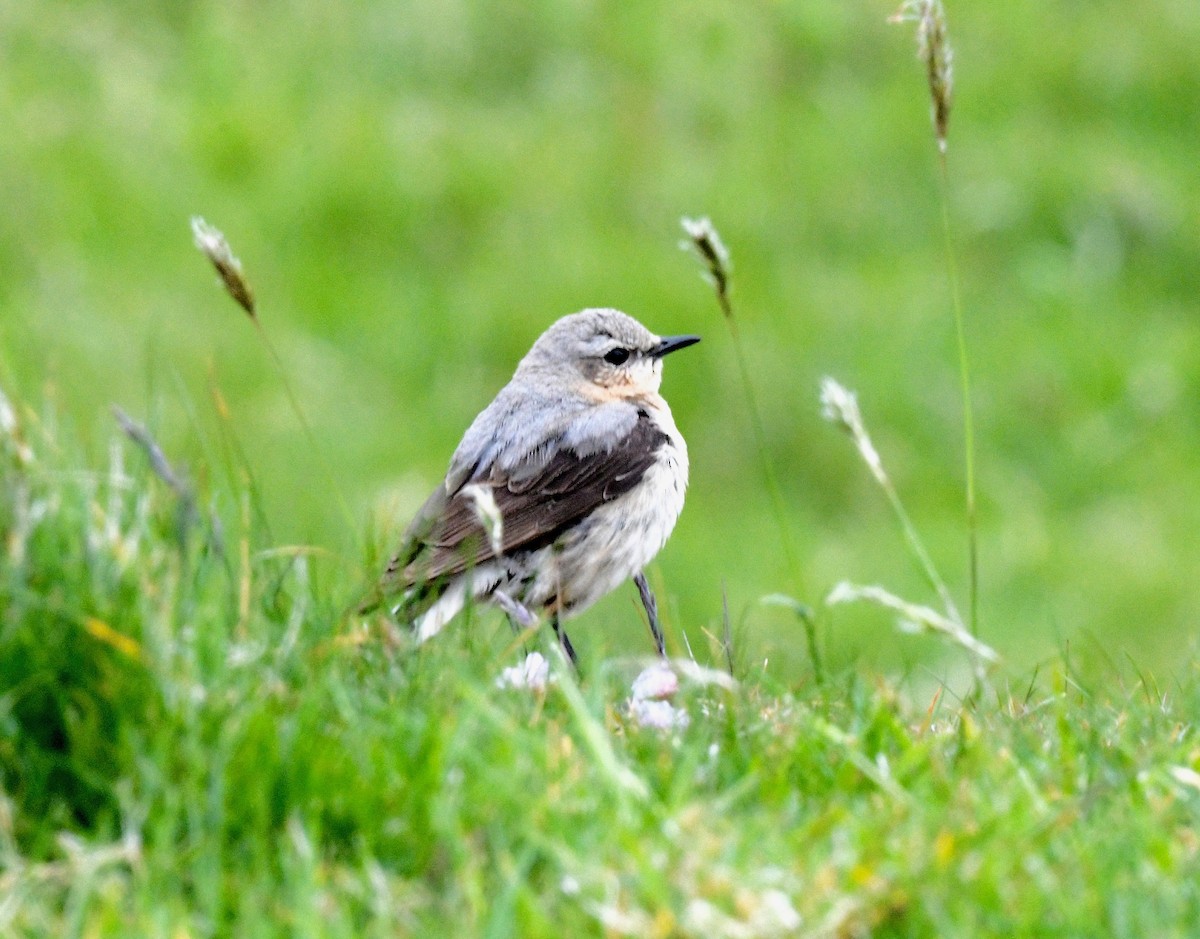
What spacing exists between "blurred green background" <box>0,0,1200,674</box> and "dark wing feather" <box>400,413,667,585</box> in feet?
11.1

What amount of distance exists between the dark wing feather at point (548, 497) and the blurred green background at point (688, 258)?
11.1ft

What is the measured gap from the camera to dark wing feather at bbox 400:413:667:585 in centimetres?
704

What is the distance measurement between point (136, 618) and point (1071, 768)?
214cm

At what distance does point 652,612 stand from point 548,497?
110cm

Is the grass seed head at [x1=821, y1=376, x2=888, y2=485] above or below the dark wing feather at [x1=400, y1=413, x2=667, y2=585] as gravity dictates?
above

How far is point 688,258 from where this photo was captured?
13039 millimetres

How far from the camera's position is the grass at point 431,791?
351 cm

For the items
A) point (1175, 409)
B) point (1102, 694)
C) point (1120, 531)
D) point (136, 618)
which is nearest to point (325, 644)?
point (136, 618)

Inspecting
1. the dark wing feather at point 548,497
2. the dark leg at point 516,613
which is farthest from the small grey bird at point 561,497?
the dark leg at point 516,613

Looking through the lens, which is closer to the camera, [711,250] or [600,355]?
[711,250]

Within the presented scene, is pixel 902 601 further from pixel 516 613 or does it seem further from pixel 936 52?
pixel 516 613

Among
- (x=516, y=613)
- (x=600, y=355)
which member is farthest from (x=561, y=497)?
(x=600, y=355)

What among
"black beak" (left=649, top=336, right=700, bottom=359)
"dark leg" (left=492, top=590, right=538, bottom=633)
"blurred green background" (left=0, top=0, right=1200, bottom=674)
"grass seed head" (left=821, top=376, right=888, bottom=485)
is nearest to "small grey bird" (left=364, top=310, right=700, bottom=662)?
"dark leg" (left=492, top=590, right=538, bottom=633)

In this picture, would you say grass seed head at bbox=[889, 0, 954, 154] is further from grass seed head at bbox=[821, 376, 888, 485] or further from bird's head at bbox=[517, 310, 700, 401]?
bird's head at bbox=[517, 310, 700, 401]
